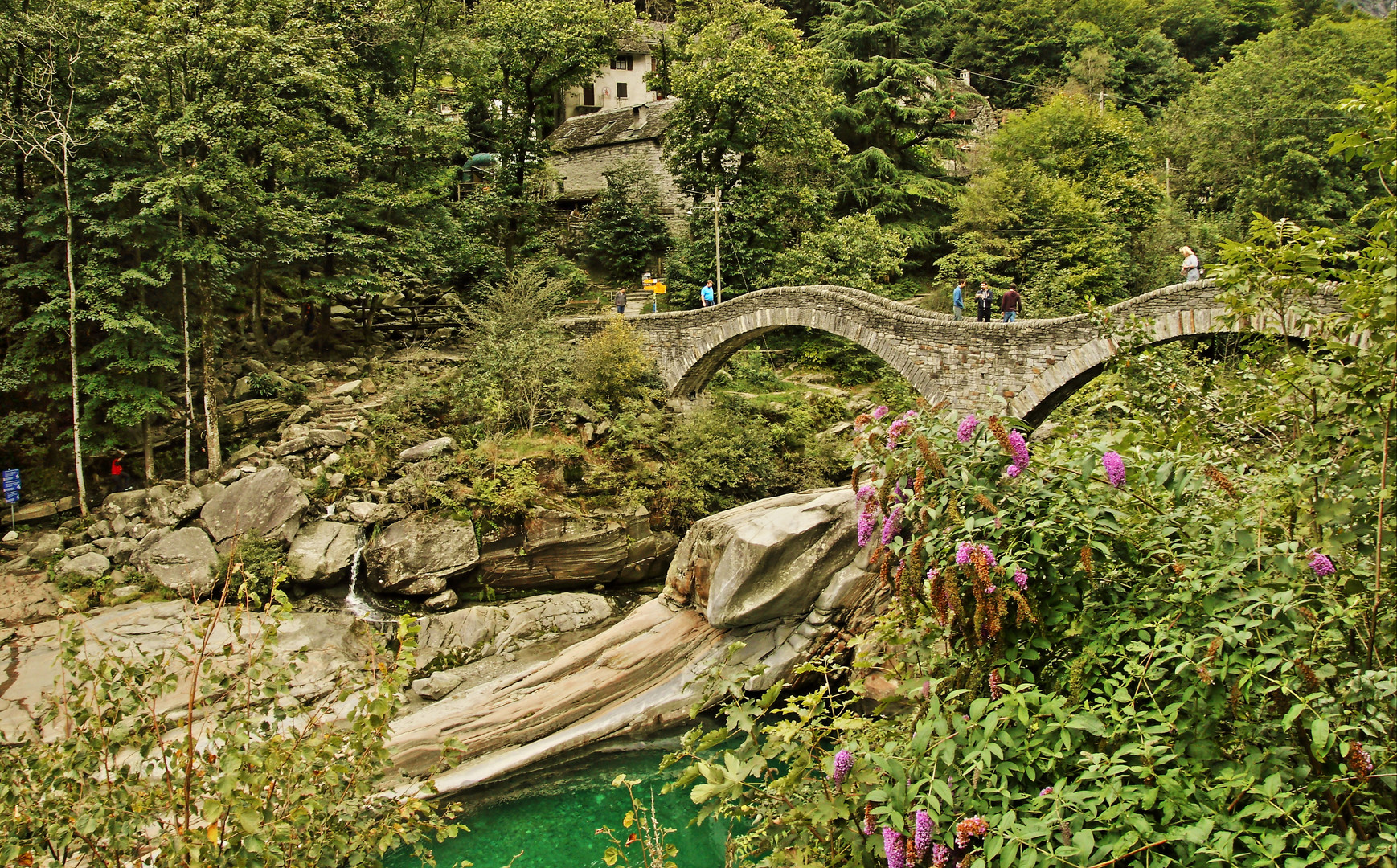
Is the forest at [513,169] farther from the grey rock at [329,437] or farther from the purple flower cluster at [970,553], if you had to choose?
the purple flower cluster at [970,553]

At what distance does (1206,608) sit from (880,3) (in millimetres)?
33068

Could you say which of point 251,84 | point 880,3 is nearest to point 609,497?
point 251,84

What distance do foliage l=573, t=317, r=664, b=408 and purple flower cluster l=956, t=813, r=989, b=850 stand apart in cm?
1575

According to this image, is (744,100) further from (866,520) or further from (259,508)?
(866,520)

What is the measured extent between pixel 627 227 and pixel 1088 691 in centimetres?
2444

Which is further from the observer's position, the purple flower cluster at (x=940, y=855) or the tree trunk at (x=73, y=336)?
the tree trunk at (x=73, y=336)

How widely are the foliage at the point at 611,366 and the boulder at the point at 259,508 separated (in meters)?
6.25

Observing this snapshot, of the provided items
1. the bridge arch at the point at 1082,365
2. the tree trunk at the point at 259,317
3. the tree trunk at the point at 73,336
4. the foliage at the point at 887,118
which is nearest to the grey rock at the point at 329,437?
the tree trunk at the point at 73,336

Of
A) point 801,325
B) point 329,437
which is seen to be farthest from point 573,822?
point 801,325

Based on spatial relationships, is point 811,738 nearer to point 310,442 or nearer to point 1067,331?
point 1067,331

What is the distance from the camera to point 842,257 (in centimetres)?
2250

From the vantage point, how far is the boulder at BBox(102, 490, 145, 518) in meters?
14.3

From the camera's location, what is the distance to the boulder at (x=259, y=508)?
45.8 ft

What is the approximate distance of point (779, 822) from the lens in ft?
12.0
